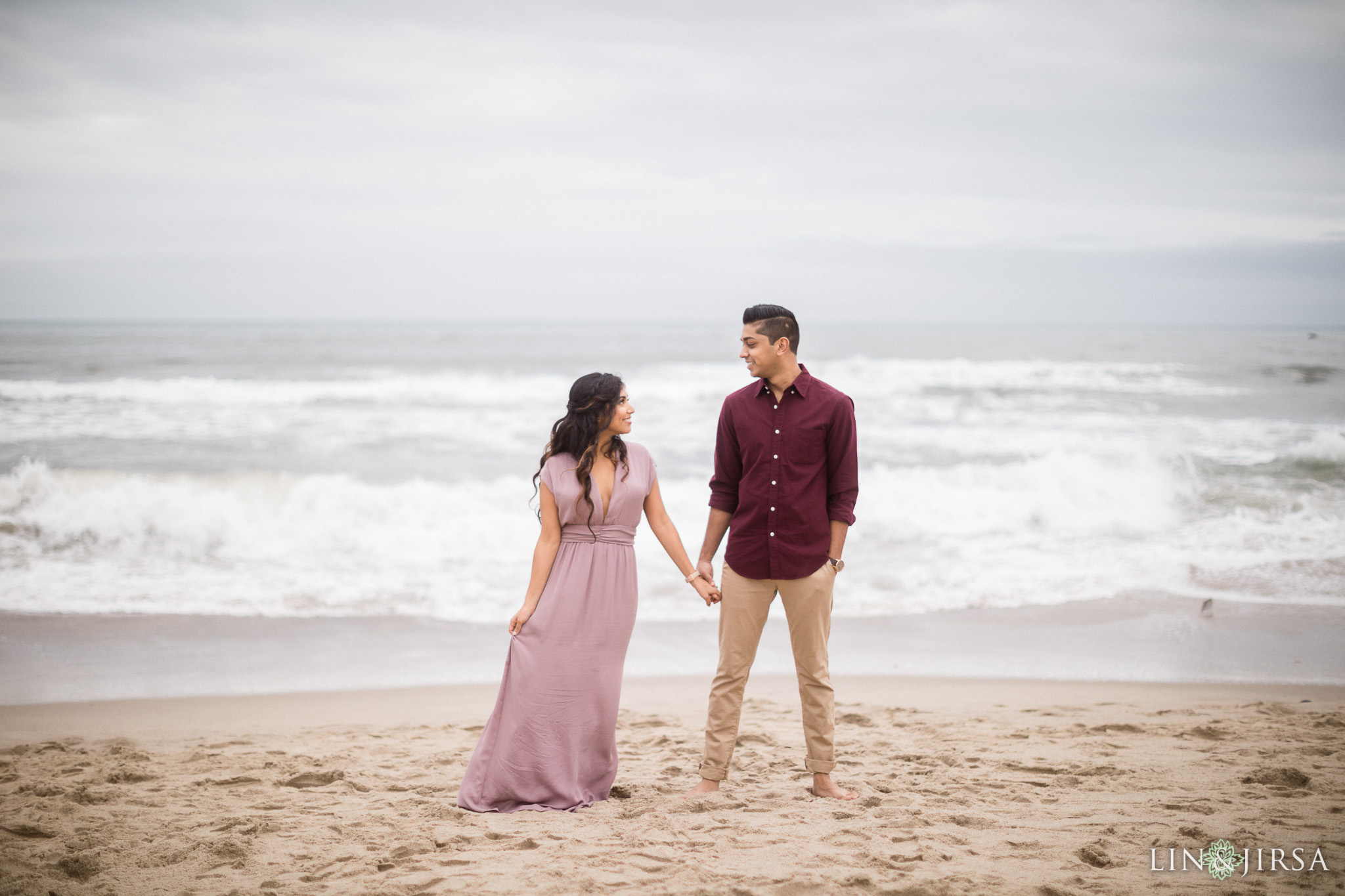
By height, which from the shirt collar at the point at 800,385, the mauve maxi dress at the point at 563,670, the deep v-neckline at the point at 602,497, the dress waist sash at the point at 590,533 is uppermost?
the shirt collar at the point at 800,385

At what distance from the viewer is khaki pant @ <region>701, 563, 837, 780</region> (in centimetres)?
371

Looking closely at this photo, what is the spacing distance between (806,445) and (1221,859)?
2.14 meters

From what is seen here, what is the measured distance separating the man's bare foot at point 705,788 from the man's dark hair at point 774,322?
1973 millimetres

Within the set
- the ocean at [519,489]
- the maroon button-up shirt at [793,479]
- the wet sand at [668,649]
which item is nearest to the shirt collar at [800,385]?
the maroon button-up shirt at [793,479]

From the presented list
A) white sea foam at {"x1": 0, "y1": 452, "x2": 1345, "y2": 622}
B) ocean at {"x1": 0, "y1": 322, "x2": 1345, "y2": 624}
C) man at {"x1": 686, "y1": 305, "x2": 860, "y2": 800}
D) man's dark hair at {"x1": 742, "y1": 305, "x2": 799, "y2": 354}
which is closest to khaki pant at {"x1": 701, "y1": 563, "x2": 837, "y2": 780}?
man at {"x1": 686, "y1": 305, "x2": 860, "y2": 800}

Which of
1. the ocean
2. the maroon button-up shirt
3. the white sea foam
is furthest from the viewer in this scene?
the ocean

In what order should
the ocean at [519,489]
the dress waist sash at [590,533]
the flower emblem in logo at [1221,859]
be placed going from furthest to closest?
the ocean at [519,489], the dress waist sash at [590,533], the flower emblem in logo at [1221,859]

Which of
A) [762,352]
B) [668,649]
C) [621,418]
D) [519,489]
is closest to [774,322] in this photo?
[762,352]

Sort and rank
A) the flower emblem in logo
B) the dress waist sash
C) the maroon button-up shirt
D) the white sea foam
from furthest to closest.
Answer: the white sea foam → the dress waist sash → the maroon button-up shirt → the flower emblem in logo

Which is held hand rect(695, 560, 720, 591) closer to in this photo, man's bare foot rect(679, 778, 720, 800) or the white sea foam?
man's bare foot rect(679, 778, 720, 800)
